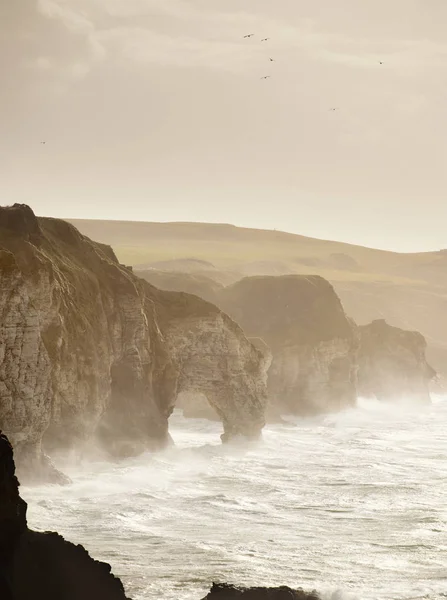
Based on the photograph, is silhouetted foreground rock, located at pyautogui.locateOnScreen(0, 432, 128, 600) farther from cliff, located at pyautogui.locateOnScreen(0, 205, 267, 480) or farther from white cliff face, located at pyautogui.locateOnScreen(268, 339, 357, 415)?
white cliff face, located at pyautogui.locateOnScreen(268, 339, 357, 415)

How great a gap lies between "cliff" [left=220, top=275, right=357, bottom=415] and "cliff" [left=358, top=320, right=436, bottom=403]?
16374mm

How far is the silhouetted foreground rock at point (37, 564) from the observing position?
1558 centimetres

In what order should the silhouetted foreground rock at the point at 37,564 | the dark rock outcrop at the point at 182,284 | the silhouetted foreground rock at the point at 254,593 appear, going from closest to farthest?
the silhouetted foreground rock at the point at 37,564 < the silhouetted foreground rock at the point at 254,593 < the dark rock outcrop at the point at 182,284

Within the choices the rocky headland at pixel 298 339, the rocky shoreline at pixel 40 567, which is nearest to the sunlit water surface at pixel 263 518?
the rocky shoreline at pixel 40 567

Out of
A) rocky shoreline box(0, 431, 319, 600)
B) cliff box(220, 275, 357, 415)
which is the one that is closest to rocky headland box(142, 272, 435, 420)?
cliff box(220, 275, 357, 415)

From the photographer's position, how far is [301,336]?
84.5 m

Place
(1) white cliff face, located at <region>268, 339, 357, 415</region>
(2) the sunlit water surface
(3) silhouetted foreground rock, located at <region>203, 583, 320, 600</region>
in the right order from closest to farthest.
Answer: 1. (3) silhouetted foreground rock, located at <region>203, 583, 320, 600</region>
2. (2) the sunlit water surface
3. (1) white cliff face, located at <region>268, 339, 357, 415</region>

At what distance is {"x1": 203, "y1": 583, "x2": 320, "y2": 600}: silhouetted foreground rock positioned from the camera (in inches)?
668

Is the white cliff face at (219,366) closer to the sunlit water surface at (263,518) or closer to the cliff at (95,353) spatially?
the cliff at (95,353)

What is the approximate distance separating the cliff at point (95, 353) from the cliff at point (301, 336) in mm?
20308

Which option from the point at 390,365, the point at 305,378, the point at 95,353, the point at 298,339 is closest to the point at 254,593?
the point at 95,353

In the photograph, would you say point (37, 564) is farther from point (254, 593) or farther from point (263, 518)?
point (263, 518)

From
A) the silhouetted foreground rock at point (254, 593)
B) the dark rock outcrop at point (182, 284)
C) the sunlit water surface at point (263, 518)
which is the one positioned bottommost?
the sunlit water surface at point (263, 518)

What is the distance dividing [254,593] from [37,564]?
4.02m
